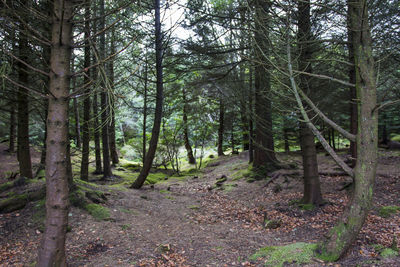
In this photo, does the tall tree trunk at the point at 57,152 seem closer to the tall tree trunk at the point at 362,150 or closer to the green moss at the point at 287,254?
the green moss at the point at 287,254

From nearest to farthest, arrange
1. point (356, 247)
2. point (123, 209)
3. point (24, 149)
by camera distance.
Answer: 1. point (356, 247)
2. point (123, 209)
3. point (24, 149)

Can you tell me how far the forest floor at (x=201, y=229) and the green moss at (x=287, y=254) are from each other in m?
0.12

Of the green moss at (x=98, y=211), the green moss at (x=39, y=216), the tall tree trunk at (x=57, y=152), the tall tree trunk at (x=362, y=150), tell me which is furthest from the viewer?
the green moss at (x=98, y=211)

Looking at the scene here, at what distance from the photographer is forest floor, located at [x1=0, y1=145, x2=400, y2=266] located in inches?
161

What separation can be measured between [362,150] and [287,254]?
1.90 m

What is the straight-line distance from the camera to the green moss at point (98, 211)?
5571 millimetres

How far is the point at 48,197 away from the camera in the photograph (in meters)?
3.14

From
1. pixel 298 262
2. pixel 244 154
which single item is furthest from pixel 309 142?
pixel 244 154

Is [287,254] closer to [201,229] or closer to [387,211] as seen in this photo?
[201,229]

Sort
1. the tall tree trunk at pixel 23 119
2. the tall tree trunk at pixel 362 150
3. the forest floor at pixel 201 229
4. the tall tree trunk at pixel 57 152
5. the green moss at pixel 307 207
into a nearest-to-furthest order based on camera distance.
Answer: the tall tree trunk at pixel 57 152
the tall tree trunk at pixel 362 150
the forest floor at pixel 201 229
the green moss at pixel 307 207
the tall tree trunk at pixel 23 119

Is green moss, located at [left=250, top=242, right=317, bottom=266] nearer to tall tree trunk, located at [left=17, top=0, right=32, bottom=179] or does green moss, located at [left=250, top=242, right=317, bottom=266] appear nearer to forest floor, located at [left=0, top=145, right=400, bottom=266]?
forest floor, located at [left=0, top=145, right=400, bottom=266]

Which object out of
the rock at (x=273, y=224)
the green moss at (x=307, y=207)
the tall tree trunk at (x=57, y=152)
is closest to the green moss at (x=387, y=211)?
the green moss at (x=307, y=207)

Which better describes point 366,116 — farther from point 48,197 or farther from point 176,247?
point 48,197

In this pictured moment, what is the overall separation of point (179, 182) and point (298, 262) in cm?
970
